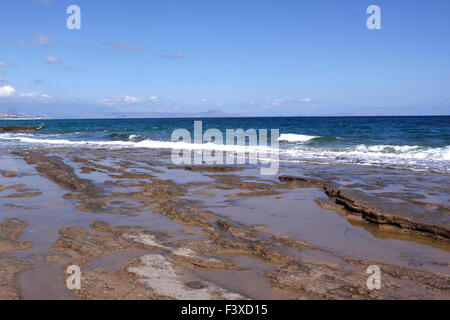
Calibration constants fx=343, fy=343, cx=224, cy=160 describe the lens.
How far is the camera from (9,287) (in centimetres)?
287

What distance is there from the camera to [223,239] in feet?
13.6

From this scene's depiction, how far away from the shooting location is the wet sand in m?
2.95

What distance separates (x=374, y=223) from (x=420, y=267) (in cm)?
149

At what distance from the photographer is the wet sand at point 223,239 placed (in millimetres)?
2951

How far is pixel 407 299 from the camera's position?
110 inches

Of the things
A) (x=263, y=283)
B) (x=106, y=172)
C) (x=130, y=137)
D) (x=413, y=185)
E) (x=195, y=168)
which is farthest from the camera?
(x=130, y=137)

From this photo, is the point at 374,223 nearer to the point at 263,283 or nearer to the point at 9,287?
the point at 263,283
